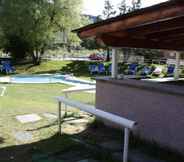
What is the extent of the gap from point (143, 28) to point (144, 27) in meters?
0.07

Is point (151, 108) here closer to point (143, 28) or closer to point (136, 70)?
point (143, 28)

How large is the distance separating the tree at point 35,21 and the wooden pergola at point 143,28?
721 inches

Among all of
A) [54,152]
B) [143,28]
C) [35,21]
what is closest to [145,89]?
[143,28]

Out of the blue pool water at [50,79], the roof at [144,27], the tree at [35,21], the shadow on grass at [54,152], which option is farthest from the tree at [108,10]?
the shadow on grass at [54,152]

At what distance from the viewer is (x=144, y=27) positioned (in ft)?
13.9

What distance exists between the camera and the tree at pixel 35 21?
2314 cm

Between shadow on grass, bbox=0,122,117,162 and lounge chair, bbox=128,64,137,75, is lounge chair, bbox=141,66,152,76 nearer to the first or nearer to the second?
lounge chair, bbox=128,64,137,75

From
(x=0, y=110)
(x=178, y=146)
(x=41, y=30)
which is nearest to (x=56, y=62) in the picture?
(x=41, y=30)

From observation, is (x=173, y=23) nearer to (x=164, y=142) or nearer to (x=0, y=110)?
(x=164, y=142)

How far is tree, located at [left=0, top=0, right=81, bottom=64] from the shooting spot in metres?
23.1

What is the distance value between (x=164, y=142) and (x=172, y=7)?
7.24 feet

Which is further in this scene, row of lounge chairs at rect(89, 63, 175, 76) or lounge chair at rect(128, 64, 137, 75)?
lounge chair at rect(128, 64, 137, 75)

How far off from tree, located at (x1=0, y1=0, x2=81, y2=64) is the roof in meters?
18.4

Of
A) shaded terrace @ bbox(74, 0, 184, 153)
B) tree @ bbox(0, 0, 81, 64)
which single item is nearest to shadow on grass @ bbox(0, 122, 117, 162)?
shaded terrace @ bbox(74, 0, 184, 153)
